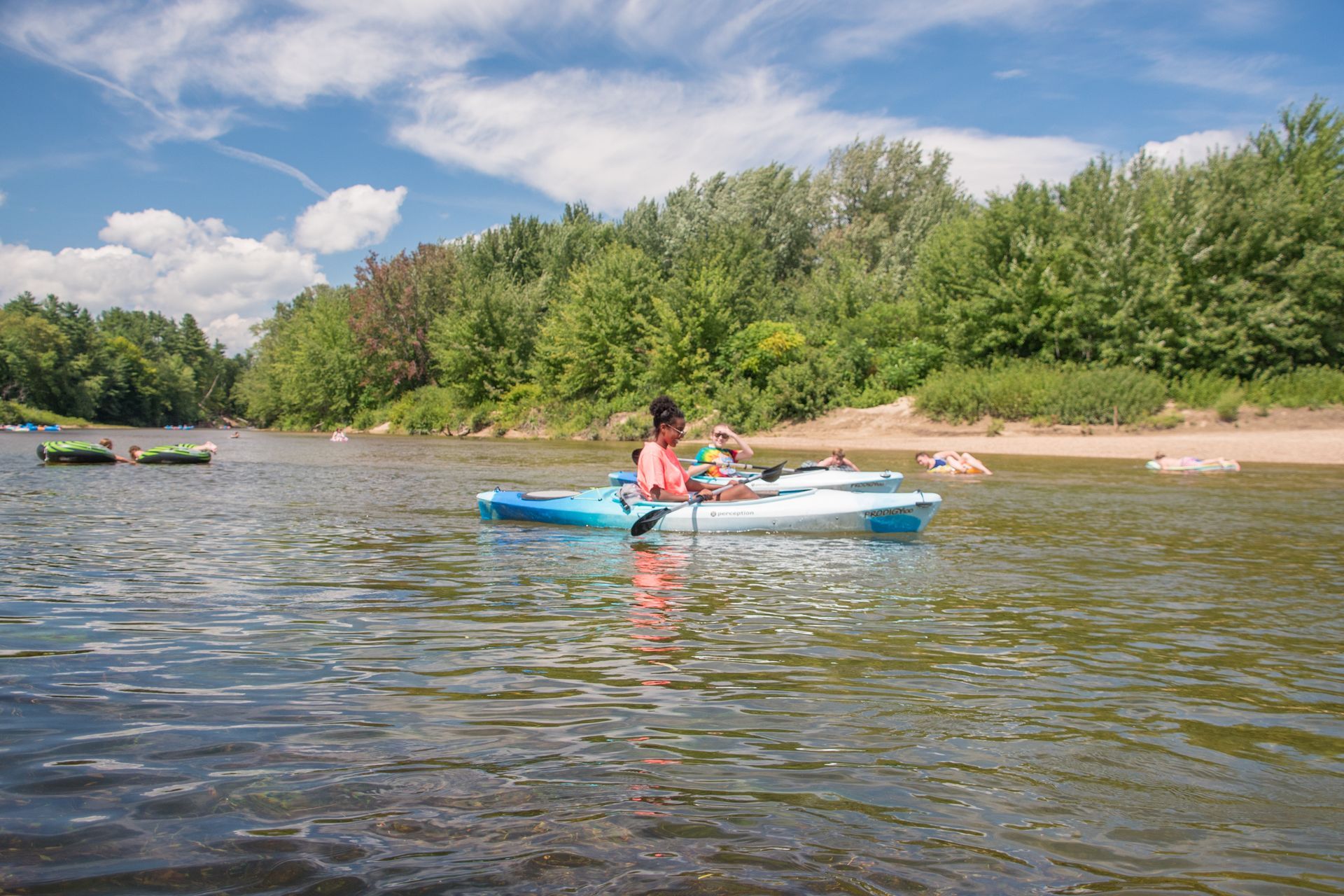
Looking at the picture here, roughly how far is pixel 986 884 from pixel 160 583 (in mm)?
5947

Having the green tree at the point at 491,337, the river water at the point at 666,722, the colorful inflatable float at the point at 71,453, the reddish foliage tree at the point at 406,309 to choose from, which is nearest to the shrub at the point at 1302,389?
the river water at the point at 666,722

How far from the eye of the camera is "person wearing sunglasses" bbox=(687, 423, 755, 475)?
12.2m

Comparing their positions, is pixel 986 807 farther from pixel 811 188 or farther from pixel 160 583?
pixel 811 188

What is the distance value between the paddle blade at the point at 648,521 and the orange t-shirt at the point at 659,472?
0.32 metres

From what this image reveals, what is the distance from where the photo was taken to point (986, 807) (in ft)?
9.29

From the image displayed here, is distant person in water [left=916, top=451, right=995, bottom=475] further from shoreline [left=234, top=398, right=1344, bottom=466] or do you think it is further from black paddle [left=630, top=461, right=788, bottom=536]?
black paddle [left=630, top=461, right=788, bottom=536]

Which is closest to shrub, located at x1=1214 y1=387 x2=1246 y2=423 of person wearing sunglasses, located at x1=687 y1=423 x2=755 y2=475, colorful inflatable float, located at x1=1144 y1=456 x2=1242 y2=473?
colorful inflatable float, located at x1=1144 y1=456 x2=1242 y2=473

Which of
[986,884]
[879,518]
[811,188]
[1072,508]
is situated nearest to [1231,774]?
[986,884]

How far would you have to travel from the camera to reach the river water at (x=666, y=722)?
8.00ft

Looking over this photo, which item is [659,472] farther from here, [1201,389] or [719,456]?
[1201,389]

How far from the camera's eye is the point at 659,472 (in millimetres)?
9562

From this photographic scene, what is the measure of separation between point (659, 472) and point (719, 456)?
392 cm

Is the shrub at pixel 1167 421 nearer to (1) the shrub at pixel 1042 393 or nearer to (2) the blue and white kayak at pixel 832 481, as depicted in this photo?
(1) the shrub at pixel 1042 393

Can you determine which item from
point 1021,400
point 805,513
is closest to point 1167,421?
point 1021,400
